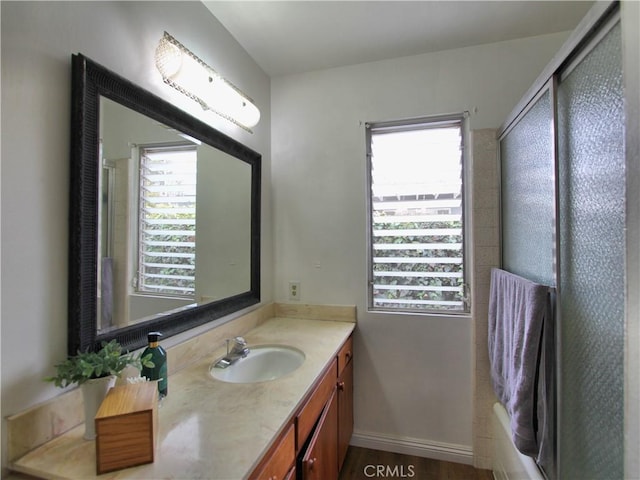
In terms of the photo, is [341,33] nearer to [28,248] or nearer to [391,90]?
[391,90]

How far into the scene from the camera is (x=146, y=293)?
3.85 ft

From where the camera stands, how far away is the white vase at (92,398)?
0.81 meters

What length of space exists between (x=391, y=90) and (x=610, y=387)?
179 cm

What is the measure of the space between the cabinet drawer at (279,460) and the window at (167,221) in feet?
2.40

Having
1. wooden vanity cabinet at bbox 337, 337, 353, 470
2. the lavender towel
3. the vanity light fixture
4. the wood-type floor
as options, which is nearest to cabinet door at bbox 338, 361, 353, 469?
wooden vanity cabinet at bbox 337, 337, 353, 470

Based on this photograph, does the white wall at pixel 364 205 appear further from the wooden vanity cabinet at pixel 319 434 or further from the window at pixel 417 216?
the wooden vanity cabinet at pixel 319 434

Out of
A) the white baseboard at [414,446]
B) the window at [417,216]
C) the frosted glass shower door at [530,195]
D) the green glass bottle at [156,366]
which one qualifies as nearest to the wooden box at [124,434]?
the green glass bottle at [156,366]

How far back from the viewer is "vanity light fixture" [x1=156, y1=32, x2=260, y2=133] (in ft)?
3.82

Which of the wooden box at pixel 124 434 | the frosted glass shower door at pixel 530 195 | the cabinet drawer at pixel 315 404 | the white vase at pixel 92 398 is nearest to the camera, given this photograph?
the wooden box at pixel 124 434

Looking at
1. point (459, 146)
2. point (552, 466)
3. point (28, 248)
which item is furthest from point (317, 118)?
point (552, 466)

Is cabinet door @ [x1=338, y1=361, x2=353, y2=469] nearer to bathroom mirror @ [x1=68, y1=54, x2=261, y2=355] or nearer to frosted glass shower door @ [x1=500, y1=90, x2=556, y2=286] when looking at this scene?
bathroom mirror @ [x1=68, y1=54, x2=261, y2=355]

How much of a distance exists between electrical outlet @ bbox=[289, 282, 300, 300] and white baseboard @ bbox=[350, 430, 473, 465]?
3.14 ft

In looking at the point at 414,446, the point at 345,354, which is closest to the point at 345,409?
the point at 345,354

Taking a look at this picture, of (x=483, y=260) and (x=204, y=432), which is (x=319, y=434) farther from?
(x=483, y=260)
